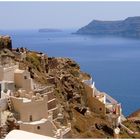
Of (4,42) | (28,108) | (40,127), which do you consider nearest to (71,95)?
(4,42)

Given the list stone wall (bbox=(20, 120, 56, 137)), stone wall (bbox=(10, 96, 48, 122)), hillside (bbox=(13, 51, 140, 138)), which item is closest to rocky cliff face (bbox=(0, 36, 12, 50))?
hillside (bbox=(13, 51, 140, 138))

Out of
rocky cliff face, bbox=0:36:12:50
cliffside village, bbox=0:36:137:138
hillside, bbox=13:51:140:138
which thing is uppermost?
rocky cliff face, bbox=0:36:12:50

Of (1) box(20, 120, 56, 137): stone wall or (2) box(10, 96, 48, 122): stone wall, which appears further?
(2) box(10, 96, 48, 122): stone wall

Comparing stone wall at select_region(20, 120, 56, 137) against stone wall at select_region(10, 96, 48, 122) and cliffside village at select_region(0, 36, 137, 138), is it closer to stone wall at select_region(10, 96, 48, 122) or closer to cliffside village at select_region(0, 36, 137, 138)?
cliffside village at select_region(0, 36, 137, 138)

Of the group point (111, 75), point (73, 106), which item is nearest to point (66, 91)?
point (73, 106)

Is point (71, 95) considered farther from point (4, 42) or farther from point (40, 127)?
point (40, 127)

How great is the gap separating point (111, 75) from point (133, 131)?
165 feet

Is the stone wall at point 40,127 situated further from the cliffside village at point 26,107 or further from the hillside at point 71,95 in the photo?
the hillside at point 71,95

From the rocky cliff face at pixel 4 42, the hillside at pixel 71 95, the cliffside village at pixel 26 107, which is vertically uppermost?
the rocky cliff face at pixel 4 42

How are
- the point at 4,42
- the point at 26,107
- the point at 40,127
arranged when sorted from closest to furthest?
the point at 40,127, the point at 26,107, the point at 4,42

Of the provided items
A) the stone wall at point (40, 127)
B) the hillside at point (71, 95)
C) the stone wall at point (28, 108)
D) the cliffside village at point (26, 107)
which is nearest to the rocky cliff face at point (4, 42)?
the hillside at point (71, 95)

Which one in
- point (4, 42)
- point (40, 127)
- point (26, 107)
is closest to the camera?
point (40, 127)

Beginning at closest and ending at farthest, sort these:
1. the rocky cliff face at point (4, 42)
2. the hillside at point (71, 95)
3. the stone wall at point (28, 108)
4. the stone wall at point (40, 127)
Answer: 1. the stone wall at point (40, 127)
2. the stone wall at point (28, 108)
3. the hillside at point (71, 95)
4. the rocky cliff face at point (4, 42)

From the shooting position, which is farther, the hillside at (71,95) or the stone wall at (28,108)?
the hillside at (71,95)
